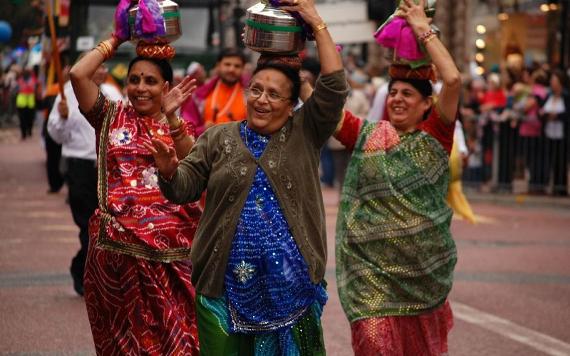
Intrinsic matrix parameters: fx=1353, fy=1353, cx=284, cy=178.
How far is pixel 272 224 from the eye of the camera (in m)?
5.27

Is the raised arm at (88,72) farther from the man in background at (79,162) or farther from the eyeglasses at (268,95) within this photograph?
the man in background at (79,162)

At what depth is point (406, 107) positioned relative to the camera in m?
6.55

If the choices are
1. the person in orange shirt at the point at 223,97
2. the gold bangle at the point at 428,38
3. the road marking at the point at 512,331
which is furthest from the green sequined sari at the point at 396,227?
the person in orange shirt at the point at 223,97

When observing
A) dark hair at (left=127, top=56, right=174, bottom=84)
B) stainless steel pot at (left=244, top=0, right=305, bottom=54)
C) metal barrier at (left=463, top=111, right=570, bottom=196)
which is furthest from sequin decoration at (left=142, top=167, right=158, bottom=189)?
metal barrier at (left=463, top=111, right=570, bottom=196)

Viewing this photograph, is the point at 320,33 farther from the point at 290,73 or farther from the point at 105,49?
the point at 105,49

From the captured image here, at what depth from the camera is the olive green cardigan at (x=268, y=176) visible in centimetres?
529

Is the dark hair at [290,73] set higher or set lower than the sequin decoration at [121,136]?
higher

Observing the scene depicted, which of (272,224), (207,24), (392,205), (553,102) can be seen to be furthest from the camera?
(207,24)

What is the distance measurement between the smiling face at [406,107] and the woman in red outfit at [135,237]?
100 cm

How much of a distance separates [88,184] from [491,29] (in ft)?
87.7

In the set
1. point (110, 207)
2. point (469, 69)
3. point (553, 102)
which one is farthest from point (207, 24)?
point (110, 207)

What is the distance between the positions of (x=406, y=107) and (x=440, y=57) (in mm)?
411

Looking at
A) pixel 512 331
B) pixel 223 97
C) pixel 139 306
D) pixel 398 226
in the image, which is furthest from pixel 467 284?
pixel 139 306

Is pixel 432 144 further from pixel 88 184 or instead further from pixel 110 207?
pixel 88 184
